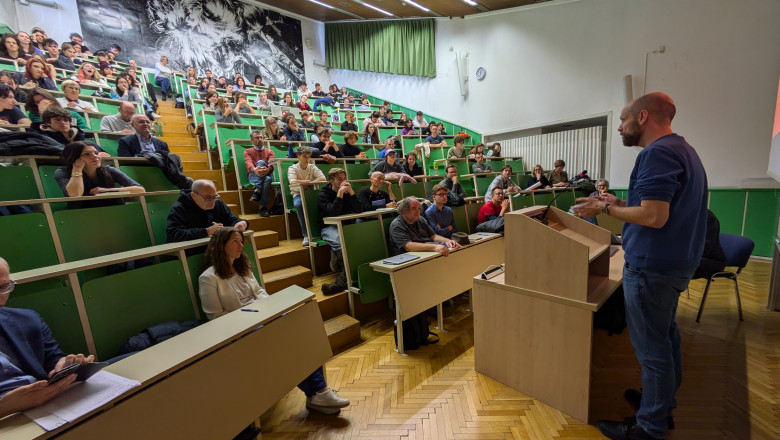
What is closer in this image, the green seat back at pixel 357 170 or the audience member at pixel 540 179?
the green seat back at pixel 357 170

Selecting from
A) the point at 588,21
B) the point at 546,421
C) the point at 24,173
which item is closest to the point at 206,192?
the point at 24,173

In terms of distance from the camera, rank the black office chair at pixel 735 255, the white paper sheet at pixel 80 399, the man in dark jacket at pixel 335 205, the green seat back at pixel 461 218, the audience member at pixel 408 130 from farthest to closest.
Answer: the audience member at pixel 408 130 < the green seat back at pixel 461 218 < the man in dark jacket at pixel 335 205 < the black office chair at pixel 735 255 < the white paper sheet at pixel 80 399

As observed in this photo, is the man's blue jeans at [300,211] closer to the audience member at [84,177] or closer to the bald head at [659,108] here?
the audience member at [84,177]

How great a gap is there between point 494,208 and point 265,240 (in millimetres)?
2446

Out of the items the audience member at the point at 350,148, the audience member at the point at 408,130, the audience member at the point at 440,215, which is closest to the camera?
the audience member at the point at 440,215

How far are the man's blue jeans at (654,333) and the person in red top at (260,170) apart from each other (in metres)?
3.18

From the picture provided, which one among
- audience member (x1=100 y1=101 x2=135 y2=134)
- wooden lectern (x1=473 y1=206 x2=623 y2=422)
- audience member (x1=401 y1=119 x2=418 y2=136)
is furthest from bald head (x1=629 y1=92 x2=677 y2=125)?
audience member (x1=401 y1=119 x2=418 y2=136)

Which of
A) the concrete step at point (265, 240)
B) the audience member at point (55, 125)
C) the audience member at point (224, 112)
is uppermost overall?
the audience member at point (224, 112)

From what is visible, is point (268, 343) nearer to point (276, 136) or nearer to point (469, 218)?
point (469, 218)

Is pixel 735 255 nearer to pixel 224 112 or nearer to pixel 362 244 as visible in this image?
pixel 362 244

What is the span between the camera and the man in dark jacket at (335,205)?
2.92 meters

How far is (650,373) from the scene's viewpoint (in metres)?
1.32

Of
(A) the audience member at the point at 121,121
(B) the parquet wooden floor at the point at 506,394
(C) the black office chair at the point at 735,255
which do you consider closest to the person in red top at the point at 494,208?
(B) the parquet wooden floor at the point at 506,394

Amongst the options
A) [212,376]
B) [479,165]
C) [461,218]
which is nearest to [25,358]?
[212,376]
